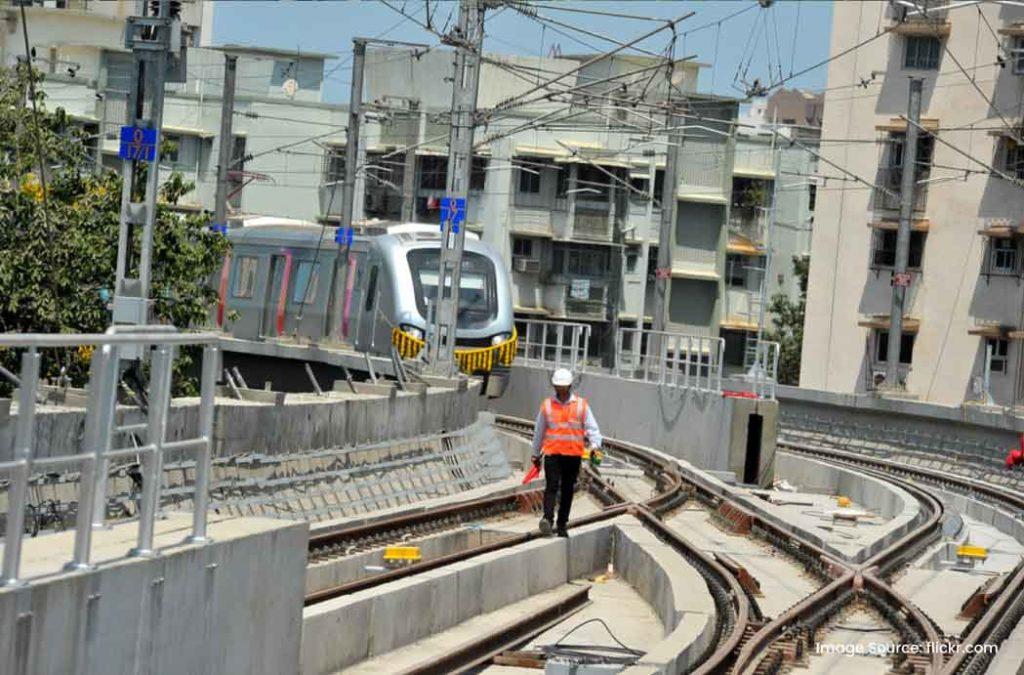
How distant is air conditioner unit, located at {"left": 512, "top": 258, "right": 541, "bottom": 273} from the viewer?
7244 cm

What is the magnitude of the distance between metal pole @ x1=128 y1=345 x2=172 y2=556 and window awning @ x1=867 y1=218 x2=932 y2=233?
46.3m

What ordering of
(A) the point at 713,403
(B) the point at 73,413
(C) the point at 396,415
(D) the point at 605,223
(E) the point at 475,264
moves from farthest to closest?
(D) the point at 605,223 → (E) the point at 475,264 → (A) the point at 713,403 → (C) the point at 396,415 → (B) the point at 73,413

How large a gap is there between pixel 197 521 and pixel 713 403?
2270 cm

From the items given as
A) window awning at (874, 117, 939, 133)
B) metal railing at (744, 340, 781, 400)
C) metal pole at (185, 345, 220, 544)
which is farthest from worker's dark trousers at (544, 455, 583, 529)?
window awning at (874, 117, 939, 133)

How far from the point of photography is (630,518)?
20.1 meters

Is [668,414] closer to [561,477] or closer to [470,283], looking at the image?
[470,283]

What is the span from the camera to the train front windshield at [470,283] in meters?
34.5

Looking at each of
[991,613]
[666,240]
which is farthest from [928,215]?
[991,613]

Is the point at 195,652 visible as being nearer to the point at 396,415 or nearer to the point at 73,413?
the point at 73,413

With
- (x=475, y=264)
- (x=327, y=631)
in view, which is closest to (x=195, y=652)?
(x=327, y=631)

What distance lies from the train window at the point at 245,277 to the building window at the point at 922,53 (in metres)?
22.4

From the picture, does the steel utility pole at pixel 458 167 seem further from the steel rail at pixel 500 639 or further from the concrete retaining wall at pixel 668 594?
the steel rail at pixel 500 639

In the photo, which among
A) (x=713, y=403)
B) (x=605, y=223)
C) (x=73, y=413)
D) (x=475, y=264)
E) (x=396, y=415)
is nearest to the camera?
(x=73, y=413)

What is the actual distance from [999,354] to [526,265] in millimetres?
23426
